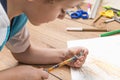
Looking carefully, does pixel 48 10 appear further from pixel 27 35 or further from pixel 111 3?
pixel 111 3

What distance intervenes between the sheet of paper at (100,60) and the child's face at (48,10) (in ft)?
0.59

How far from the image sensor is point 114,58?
72 centimetres

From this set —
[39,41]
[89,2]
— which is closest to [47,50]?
[39,41]

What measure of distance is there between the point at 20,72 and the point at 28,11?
157mm

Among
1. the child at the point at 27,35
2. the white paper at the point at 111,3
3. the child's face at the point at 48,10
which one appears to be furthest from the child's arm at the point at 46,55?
the white paper at the point at 111,3

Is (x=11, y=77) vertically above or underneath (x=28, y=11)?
underneath

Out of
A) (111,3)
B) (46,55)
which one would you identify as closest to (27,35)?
(46,55)

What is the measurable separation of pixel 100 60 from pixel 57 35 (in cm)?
19

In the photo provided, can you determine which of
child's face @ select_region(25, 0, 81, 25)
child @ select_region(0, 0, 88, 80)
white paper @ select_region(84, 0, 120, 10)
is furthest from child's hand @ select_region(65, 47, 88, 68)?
white paper @ select_region(84, 0, 120, 10)

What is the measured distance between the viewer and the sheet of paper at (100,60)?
0.67 meters

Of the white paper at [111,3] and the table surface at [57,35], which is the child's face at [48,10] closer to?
the table surface at [57,35]

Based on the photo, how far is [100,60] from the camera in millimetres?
717

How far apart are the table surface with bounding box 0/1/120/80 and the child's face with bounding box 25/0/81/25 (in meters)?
0.17

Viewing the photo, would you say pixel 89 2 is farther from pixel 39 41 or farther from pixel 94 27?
pixel 39 41
